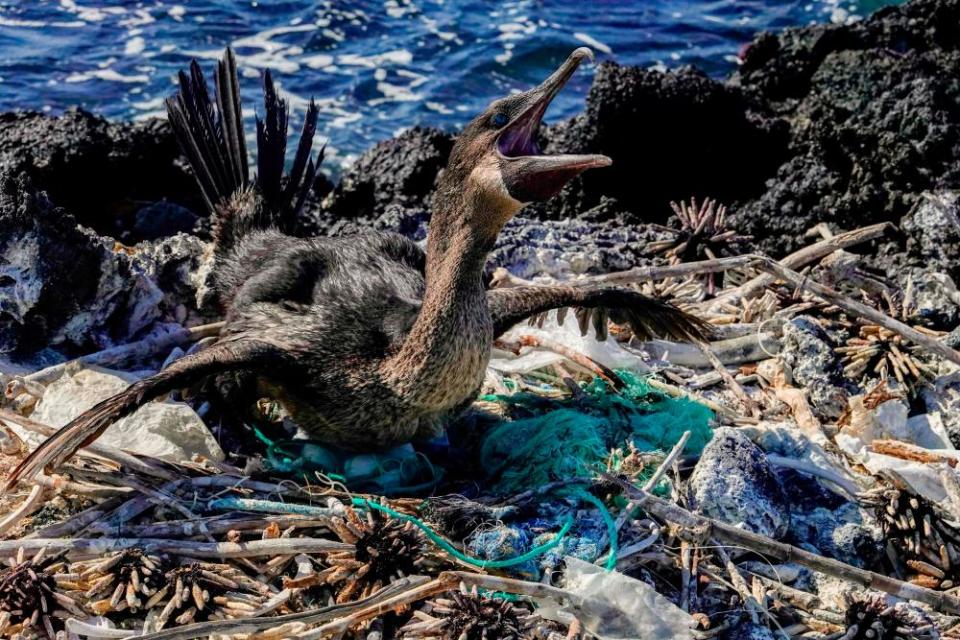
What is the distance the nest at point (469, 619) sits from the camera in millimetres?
2943

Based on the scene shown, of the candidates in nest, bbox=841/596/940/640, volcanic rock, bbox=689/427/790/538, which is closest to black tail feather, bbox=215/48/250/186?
volcanic rock, bbox=689/427/790/538

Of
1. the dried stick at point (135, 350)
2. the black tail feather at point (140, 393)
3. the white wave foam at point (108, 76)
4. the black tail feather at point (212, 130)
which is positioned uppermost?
the black tail feather at point (212, 130)

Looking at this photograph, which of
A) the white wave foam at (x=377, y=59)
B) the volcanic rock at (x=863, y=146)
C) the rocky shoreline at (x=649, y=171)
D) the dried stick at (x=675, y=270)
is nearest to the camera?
the dried stick at (x=675, y=270)

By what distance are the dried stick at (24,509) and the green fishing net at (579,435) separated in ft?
Answer: 5.36

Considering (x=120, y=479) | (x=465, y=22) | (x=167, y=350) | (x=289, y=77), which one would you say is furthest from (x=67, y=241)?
(x=465, y=22)

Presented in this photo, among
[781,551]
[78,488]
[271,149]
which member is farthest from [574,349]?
[78,488]

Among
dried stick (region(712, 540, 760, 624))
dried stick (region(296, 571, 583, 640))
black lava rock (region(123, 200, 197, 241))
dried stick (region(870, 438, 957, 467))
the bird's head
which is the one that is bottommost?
black lava rock (region(123, 200, 197, 241))

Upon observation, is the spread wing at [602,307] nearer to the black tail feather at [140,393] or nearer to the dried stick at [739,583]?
the black tail feather at [140,393]

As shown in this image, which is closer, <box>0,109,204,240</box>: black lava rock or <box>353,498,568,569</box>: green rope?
<box>353,498,568,569</box>: green rope

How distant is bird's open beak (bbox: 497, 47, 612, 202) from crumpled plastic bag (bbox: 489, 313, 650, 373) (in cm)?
128

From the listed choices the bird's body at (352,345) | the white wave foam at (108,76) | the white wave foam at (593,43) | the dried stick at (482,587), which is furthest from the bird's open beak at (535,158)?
the white wave foam at (593,43)

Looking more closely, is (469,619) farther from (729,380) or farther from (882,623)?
(729,380)

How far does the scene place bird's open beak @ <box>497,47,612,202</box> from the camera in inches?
129

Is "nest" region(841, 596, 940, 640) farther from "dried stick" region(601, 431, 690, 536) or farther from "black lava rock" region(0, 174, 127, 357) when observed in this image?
"black lava rock" region(0, 174, 127, 357)
